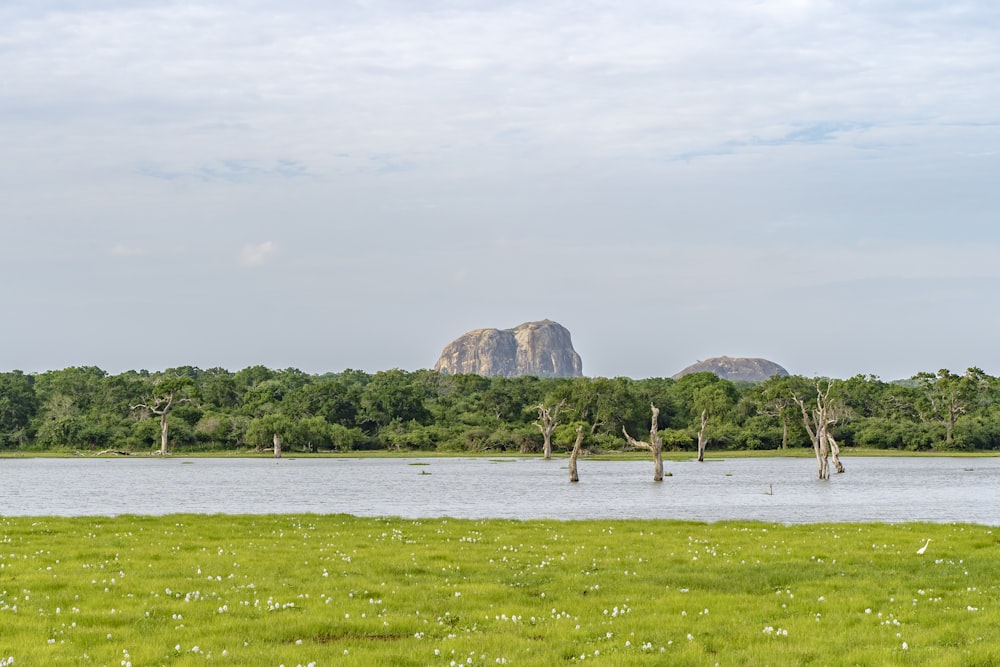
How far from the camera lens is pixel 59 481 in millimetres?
93875

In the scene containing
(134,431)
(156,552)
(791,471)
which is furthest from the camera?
(134,431)

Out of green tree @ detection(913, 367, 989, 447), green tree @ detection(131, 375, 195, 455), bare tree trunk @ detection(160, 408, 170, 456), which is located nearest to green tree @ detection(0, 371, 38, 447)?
green tree @ detection(131, 375, 195, 455)

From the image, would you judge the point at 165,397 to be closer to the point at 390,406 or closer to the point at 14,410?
the point at 14,410

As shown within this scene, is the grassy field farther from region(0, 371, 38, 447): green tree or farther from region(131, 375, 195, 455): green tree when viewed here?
region(0, 371, 38, 447): green tree

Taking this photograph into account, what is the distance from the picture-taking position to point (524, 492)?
76188 mm

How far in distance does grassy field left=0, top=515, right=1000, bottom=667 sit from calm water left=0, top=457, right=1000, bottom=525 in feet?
66.3

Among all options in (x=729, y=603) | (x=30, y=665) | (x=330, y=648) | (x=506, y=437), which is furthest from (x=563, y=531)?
(x=506, y=437)

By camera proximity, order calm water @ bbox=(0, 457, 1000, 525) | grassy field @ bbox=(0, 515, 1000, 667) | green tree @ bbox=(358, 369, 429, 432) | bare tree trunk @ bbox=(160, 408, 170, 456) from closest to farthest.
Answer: grassy field @ bbox=(0, 515, 1000, 667) → calm water @ bbox=(0, 457, 1000, 525) → bare tree trunk @ bbox=(160, 408, 170, 456) → green tree @ bbox=(358, 369, 429, 432)

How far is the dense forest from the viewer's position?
540 feet

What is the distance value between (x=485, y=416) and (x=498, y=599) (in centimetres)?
16159

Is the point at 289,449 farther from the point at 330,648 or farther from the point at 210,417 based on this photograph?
the point at 330,648

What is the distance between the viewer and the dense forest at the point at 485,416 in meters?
164

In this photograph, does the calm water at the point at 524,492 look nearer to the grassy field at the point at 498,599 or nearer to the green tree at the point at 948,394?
the grassy field at the point at 498,599

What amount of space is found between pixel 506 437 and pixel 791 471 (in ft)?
226
